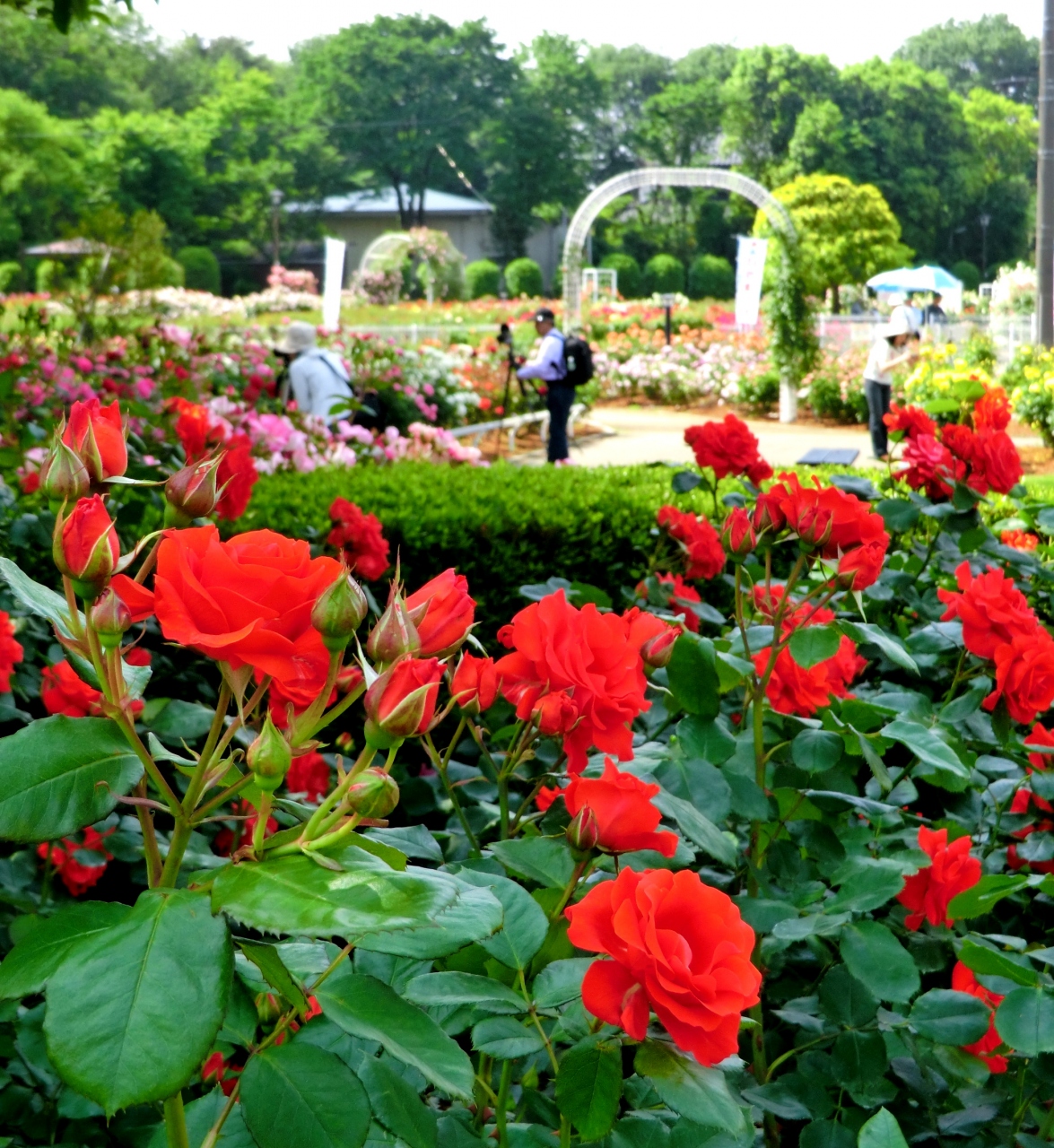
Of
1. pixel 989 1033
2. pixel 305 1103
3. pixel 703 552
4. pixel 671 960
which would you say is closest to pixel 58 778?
pixel 305 1103

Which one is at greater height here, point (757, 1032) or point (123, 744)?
point (123, 744)

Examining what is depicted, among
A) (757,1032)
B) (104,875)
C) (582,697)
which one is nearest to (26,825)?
(582,697)

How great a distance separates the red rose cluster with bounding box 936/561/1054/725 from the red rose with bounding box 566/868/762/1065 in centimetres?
74

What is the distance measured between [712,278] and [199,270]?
16893 millimetres

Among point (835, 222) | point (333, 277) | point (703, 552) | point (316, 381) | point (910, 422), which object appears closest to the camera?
point (703, 552)

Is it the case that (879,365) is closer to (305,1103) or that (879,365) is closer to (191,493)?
(191,493)

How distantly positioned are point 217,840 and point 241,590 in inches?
52.1

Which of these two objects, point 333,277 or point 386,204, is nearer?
point 333,277

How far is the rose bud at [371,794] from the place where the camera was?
0.57 m

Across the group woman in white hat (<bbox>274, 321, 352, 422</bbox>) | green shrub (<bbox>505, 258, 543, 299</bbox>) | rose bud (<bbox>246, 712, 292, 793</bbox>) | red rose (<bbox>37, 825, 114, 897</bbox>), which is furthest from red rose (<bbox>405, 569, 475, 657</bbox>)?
green shrub (<bbox>505, 258, 543, 299</bbox>)

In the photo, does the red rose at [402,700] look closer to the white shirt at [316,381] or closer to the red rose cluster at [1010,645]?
the red rose cluster at [1010,645]

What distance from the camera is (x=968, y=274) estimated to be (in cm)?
4981

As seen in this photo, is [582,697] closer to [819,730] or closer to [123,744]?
[123,744]

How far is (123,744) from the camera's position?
626mm
